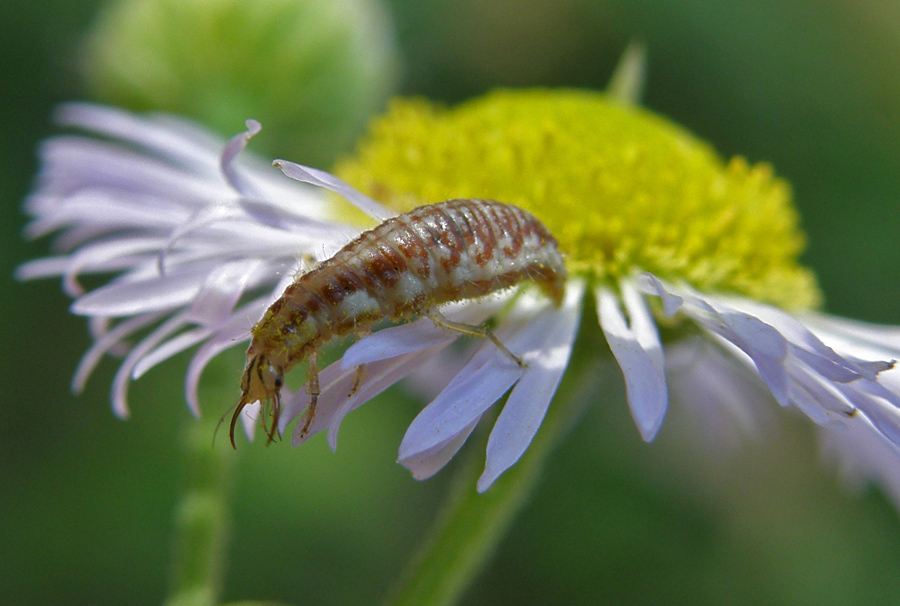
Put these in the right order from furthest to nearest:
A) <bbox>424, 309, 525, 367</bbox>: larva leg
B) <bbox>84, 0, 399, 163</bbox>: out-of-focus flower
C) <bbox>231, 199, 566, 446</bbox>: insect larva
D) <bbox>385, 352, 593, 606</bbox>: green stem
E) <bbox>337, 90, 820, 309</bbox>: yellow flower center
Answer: <bbox>84, 0, 399, 163</bbox>: out-of-focus flower
<bbox>337, 90, 820, 309</bbox>: yellow flower center
<bbox>385, 352, 593, 606</bbox>: green stem
<bbox>424, 309, 525, 367</bbox>: larva leg
<bbox>231, 199, 566, 446</bbox>: insect larva

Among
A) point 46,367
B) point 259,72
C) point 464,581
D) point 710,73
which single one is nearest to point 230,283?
point 464,581

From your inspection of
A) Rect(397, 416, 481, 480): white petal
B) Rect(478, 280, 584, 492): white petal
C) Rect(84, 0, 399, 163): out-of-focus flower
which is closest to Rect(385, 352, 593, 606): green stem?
Rect(478, 280, 584, 492): white petal

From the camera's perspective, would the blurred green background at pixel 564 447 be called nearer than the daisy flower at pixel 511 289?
No

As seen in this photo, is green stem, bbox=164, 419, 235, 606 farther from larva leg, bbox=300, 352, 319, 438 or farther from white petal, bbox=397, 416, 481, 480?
white petal, bbox=397, 416, 481, 480

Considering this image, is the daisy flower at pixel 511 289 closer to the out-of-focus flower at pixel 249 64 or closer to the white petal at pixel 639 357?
the white petal at pixel 639 357

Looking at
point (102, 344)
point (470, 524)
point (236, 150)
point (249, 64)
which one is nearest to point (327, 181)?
point (236, 150)

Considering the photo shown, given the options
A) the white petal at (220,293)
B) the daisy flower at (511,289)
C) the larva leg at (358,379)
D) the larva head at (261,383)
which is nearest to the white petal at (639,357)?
the daisy flower at (511,289)
